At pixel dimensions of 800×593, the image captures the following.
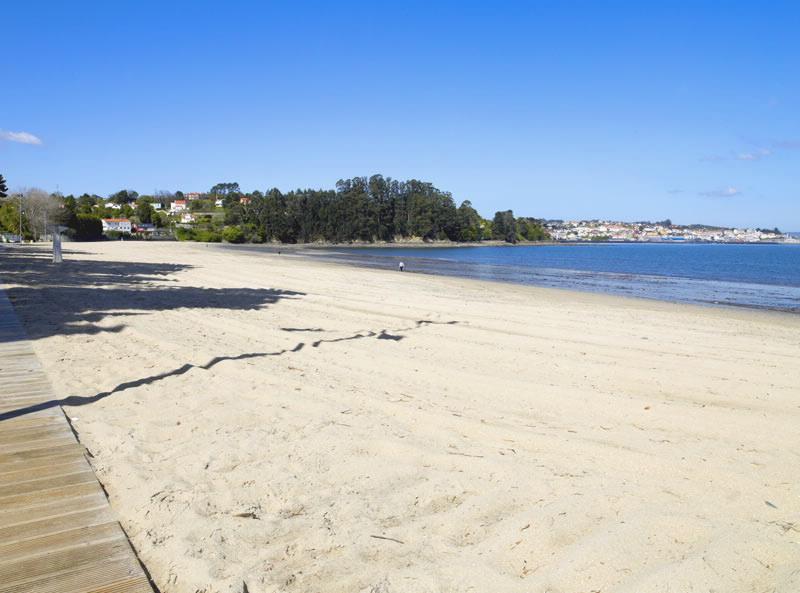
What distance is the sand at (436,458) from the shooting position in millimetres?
2777

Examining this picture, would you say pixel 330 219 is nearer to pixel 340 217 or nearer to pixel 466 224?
pixel 340 217

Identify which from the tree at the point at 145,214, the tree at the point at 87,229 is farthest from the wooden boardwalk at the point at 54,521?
the tree at the point at 145,214

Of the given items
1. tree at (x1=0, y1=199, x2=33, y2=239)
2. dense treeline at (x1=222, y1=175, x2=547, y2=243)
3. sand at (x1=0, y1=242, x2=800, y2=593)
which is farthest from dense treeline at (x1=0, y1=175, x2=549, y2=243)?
sand at (x1=0, y1=242, x2=800, y2=593)

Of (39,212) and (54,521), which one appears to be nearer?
(54,521)

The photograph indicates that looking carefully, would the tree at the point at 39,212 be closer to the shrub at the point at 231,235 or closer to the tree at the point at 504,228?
the shrub at the point at 231,235

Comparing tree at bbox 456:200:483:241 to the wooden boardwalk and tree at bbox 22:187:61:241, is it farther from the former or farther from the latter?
the wooden boardwalk

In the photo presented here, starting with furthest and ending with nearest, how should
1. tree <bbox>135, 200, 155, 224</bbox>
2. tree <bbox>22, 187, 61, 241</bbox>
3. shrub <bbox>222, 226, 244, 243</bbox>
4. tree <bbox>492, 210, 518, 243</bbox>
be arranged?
tree <bbox>492, 210, 518, 243</bbox>, tree <bbox>135, 200, 155, 224</bbox>, shrub <bbox>222, 226, 244, 243</bbox>, tree <bbox>22, 187, 61, 241</bbox>

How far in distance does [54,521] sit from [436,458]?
230 cm

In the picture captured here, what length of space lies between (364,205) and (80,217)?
53.7m

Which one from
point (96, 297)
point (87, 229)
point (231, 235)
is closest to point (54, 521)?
point (96, 297)

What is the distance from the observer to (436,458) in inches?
160

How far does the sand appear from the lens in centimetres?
278

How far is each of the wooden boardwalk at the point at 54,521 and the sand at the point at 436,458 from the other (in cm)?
13

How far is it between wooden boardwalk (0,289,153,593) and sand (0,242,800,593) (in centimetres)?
13
